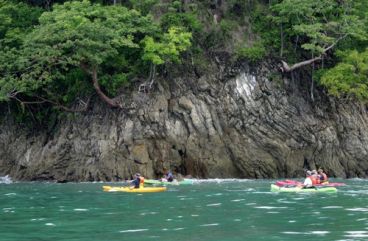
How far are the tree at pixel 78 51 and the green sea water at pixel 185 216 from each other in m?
11.2

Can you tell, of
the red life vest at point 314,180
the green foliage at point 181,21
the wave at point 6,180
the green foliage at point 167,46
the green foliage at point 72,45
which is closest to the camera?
the red life vest at point 314,180

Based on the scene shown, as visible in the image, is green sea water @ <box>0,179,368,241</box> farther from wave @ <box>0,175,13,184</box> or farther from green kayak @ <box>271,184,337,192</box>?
wave @ <box>0,175,13,184</box>

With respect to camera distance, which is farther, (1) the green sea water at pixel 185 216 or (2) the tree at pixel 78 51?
(2) the tree at pixel 78 51

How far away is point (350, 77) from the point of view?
39.6 m

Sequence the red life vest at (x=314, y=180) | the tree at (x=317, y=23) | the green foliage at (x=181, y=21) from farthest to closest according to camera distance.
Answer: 1. the green foliage at (x=181, y=21)
2. the tree at (x=317, y=23)
3. the red life vest at (x=314, y=180)

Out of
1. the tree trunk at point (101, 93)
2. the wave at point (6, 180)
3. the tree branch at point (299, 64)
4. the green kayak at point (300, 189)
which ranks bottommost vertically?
the green kayak at point (300, 189)

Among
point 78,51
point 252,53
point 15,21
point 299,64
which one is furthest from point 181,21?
point 15,21

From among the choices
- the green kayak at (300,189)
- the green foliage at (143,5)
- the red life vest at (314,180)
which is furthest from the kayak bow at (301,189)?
the green foliage at (143,5)

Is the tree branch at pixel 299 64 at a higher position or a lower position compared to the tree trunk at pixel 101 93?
higher

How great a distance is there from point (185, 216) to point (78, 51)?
20282 mm

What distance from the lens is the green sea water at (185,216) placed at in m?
14.8

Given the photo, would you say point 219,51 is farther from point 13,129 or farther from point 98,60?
point 13,129

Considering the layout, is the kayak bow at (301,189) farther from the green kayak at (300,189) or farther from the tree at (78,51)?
the tree at (78,51)

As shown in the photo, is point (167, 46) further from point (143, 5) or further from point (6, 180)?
point (6, 180)
